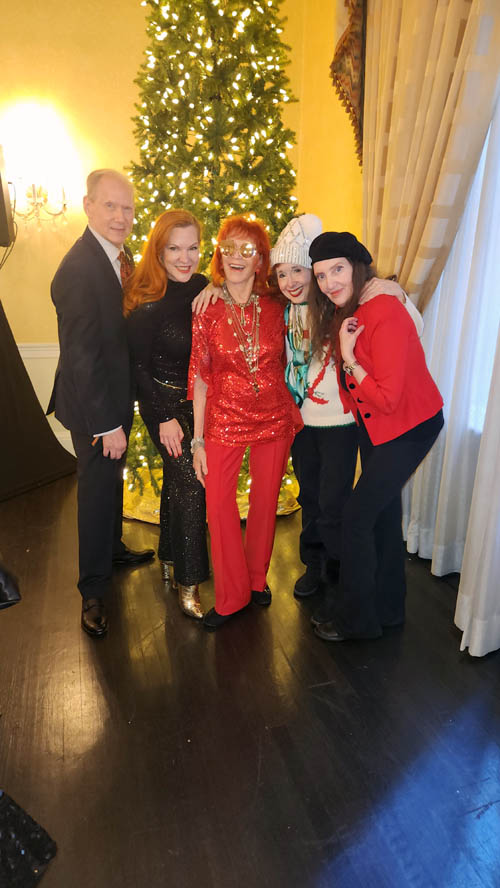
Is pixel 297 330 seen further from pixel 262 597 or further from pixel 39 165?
pixel 39 165

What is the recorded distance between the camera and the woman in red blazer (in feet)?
5.90

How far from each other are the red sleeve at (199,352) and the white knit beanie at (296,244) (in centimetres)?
34

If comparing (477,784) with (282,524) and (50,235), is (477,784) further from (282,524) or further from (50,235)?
(50,235)

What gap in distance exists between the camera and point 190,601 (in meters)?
2.37

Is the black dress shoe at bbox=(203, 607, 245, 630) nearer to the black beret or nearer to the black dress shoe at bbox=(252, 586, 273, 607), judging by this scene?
the black dress shoe at bbox=(252, 586, 273, 607)

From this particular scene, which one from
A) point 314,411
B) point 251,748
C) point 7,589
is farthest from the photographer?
point 314,411

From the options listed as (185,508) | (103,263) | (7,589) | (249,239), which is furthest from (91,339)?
(7,589)

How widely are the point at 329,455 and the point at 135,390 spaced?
820 millimetres

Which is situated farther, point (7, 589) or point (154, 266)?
point (154, 266)

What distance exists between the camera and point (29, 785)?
1601 millimetres

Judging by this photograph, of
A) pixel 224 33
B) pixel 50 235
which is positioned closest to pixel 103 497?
pixel 224 33

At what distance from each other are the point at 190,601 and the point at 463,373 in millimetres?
1501

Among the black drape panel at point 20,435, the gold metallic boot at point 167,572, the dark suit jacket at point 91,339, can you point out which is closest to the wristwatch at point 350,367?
the dark suit jacket at point 91,339

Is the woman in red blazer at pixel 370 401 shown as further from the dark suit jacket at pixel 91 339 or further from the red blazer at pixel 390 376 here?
the dark suit jacket at pixel 91 339
